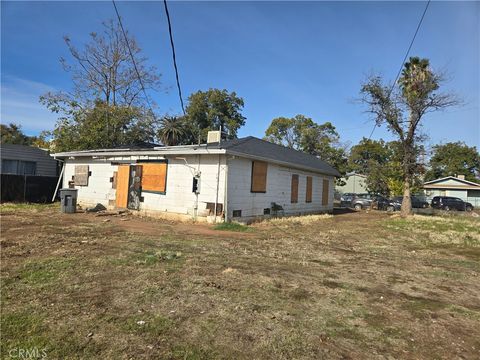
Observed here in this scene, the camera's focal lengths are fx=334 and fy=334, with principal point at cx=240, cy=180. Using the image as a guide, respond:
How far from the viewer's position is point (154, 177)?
14.6 m

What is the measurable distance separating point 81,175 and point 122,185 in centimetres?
368

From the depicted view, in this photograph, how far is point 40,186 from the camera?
19.0 m

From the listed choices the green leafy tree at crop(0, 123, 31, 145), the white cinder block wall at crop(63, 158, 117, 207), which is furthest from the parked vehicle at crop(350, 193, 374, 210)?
the green leafy tree at crop(0, 123, 31, 145)

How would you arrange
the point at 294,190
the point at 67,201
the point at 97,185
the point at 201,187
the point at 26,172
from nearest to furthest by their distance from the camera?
the point at 201,187, the point at 67,201, the point at 97,185, the point at 294,190, the point at 26,172

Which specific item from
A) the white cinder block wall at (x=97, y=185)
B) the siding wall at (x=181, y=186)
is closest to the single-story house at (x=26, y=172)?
the white cinder block wall at (x=97, y=185)

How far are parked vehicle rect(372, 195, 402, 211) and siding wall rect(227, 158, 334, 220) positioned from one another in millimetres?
10921

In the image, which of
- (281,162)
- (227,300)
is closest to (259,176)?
(281,162)

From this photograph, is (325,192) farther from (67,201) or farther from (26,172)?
(26,172)

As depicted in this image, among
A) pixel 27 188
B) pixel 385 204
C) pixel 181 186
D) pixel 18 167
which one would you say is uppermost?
pixel 18 167

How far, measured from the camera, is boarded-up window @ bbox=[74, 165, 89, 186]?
17656 millimetres

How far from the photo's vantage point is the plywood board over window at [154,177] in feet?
46.8

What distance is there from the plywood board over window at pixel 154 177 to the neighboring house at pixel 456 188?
39.6 meters

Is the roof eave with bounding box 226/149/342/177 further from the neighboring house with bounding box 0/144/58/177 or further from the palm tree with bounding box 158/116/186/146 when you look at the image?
the palm tree with bounding box 158/116/186/146

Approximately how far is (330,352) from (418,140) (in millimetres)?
22232
